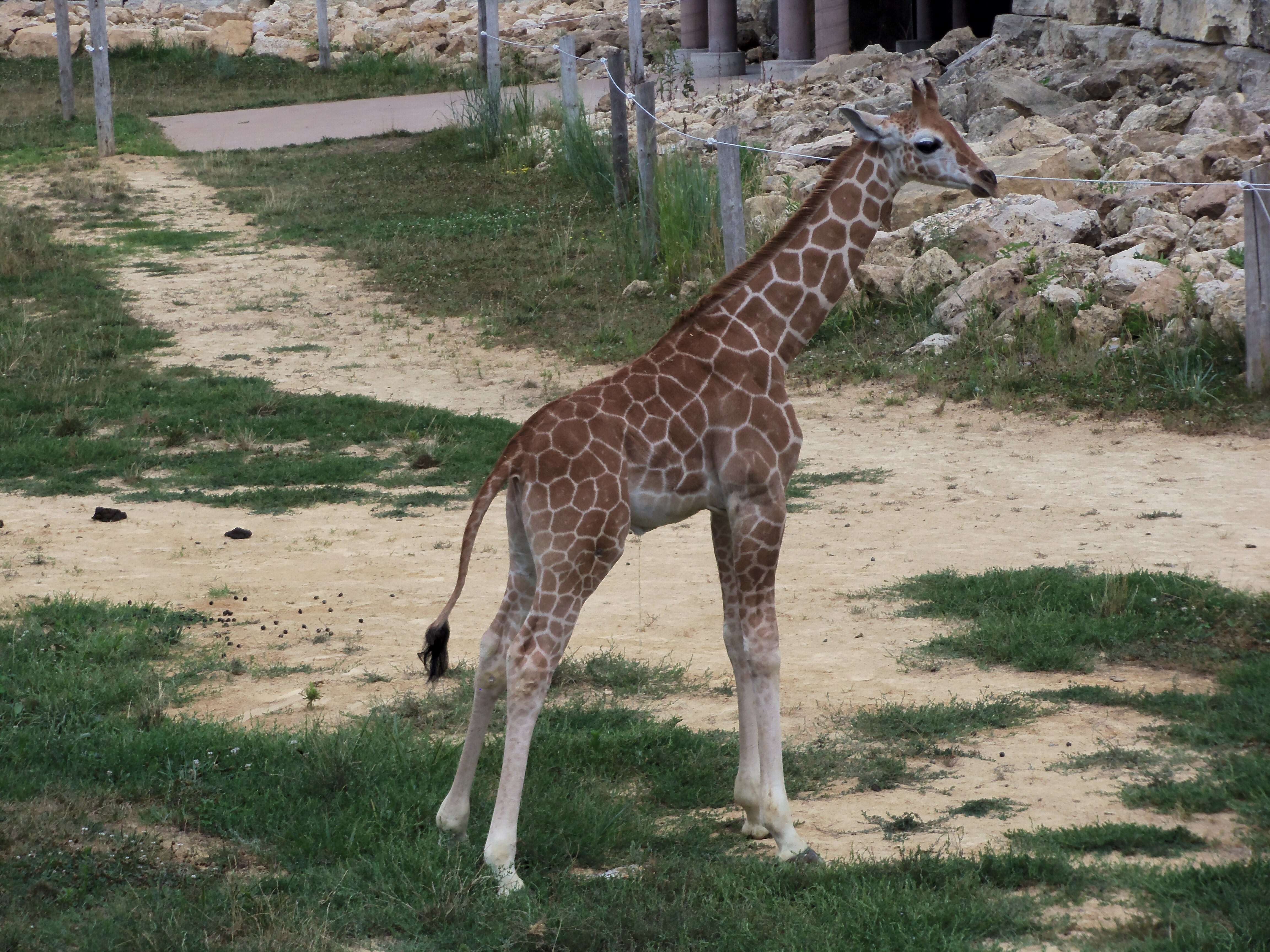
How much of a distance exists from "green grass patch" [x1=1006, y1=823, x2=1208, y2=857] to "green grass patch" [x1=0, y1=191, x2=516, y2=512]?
17.4 feet

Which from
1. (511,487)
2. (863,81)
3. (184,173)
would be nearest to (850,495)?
(511,487)

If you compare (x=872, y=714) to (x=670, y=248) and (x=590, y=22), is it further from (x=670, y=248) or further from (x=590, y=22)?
(x=590, y=22)

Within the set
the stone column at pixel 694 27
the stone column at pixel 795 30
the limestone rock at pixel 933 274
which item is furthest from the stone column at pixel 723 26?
the limestone rock at pixel 933 274

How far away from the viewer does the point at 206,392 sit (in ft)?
36.5

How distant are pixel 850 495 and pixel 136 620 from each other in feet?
14.9

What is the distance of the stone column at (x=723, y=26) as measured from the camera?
28.0 meters

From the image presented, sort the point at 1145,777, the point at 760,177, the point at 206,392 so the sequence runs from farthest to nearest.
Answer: the point at 760,177
the point at 206,392
the point at 1145,777

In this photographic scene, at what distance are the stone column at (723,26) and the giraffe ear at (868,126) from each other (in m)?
24.3

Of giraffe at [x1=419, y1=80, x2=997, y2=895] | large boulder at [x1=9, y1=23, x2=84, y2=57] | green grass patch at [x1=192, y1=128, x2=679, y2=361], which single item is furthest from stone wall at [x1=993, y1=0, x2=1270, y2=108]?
large boulder at [x1=9, y1=23, x2=84, y2=57]

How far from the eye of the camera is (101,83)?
20391 mm

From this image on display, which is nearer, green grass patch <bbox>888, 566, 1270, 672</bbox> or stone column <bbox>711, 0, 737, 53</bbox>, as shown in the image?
green grass patch <bbox>888, 566, 1270, 672</bbox>

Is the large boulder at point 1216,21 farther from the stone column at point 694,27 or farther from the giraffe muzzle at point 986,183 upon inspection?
the stone column at point 694,27

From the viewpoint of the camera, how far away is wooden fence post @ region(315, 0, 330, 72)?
100 feet

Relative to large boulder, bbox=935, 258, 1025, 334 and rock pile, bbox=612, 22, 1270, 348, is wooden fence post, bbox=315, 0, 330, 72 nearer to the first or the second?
rock pile, bbox=612, 22, 1270, 348
